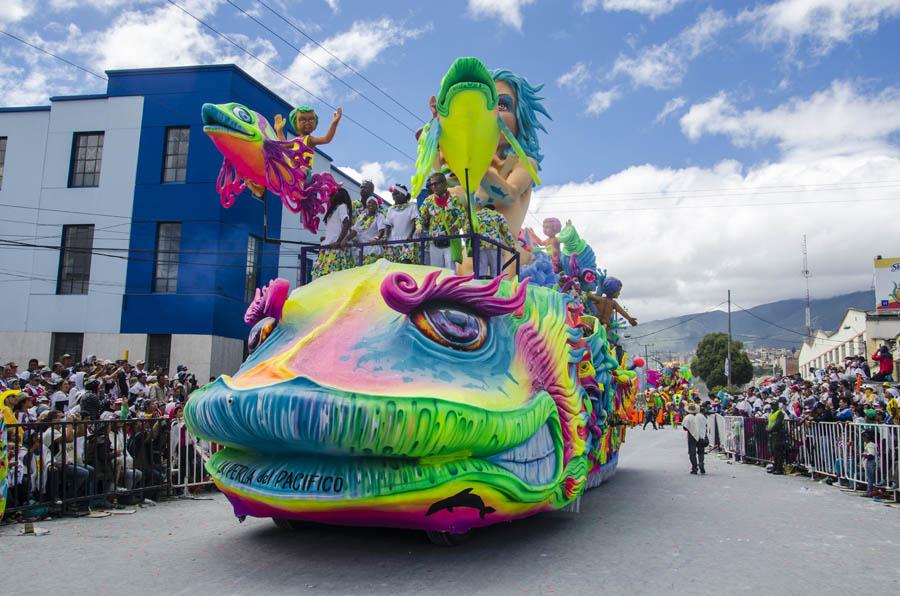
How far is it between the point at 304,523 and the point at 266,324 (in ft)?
5.95

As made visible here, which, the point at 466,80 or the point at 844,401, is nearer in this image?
the point at 466,80

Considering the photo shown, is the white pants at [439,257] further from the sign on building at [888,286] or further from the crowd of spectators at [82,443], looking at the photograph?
the sign on building at [888,286]

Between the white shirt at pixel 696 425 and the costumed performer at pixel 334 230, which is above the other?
the costumed performer at pixel 334 230

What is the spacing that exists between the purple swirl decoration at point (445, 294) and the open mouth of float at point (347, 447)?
0.82 m

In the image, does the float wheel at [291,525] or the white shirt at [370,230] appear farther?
the white shirt at [370,230]

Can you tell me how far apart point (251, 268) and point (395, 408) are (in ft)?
50.4

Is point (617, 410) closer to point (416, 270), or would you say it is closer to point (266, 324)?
point (416, 270)

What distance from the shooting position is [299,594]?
4.12 m

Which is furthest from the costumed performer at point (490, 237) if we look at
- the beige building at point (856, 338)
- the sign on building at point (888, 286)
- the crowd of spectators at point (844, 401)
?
the sign on building at point (888, 286)

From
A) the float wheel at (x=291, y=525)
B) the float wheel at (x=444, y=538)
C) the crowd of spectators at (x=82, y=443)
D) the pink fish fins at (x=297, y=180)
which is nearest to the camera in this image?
the float wheel at (x=444, y=538)

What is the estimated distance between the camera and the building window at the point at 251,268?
18.1 m

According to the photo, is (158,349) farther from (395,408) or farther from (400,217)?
(395,408)

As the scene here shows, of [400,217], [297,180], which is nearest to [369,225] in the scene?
[400,217]

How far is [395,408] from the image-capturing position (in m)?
4.14
